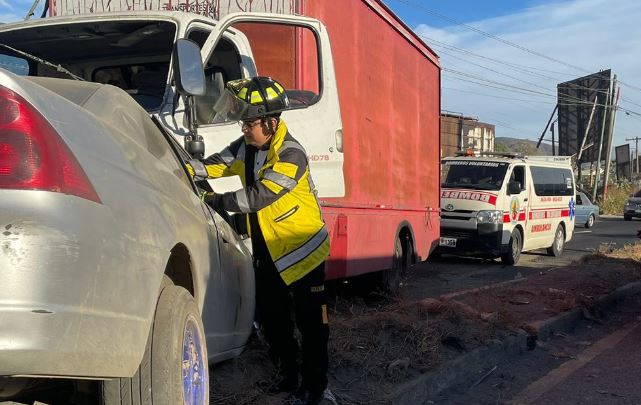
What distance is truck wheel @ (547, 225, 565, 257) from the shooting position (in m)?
16.1

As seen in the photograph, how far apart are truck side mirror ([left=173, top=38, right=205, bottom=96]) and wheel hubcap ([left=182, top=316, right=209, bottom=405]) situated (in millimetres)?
1500

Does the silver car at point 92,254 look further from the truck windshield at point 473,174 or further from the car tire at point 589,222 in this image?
the car tire at point 589,222

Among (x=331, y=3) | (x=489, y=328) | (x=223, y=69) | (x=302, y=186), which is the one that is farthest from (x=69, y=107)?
(x=489, y=328)

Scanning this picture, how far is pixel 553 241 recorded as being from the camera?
16.0m

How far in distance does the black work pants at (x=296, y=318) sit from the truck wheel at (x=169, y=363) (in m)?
1.08

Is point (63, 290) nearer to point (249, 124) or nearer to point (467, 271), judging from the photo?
point (249, 124)

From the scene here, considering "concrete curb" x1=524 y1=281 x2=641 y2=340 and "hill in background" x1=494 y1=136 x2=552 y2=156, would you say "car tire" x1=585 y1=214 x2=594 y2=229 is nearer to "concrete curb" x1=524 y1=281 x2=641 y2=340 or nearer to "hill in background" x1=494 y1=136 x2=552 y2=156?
"hill in background" x1=494 y1=136 x2=552 y2=156

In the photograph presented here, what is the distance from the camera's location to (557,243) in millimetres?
16281

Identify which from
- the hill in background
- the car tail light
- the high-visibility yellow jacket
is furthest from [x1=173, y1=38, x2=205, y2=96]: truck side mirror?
the hill in background

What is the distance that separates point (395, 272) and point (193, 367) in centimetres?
558

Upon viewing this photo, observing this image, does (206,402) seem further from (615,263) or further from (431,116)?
(615,263)

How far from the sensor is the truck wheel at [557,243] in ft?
52.9

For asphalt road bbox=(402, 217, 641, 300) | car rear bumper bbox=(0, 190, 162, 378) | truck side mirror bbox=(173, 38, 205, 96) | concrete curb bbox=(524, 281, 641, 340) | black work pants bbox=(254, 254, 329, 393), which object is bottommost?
asphalt road bbox=(402, 217, 641, 300)

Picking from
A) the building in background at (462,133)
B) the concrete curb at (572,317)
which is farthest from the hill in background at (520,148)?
the concrete curb at (572,317)
